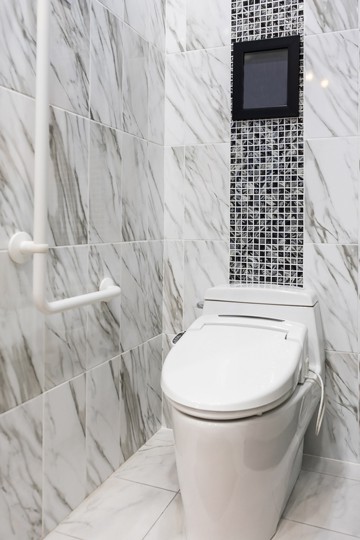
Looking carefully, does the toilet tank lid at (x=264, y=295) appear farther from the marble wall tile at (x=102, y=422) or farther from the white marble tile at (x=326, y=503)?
the white marble tile at (x=326, y=503)

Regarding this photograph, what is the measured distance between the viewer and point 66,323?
1309 millimetres

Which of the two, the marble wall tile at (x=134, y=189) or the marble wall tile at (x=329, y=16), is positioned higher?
the marble wall tile at (x=329, y=16)

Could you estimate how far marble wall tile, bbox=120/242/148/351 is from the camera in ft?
5.32

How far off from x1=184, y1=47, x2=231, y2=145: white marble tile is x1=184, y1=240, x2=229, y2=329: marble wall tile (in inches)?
16.1

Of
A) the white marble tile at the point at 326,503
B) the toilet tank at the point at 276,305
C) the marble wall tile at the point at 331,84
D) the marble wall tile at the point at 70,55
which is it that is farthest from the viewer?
the marble wall tile at the point at 331,84

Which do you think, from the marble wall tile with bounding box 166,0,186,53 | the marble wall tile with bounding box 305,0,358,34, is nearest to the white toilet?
the marble wall tile with bounding box 305,0,358,34

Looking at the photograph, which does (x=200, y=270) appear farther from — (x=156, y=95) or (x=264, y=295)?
(x=156, y=95)

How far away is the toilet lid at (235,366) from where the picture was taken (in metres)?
1.08

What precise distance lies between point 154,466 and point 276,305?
0.70 m

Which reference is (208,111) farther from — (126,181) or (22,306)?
(22,306)

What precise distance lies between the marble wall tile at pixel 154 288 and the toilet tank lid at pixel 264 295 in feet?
0.87

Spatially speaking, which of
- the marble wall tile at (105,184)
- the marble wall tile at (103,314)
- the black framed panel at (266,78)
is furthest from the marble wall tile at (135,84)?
the marble wall tile at (103,314)

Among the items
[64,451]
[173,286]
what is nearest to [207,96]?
[173,286]

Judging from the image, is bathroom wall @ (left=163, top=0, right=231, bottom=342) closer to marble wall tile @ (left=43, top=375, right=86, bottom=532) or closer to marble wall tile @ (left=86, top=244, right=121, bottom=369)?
marble wall tile @ (left=86, top=244, right=121, bottom=369)
